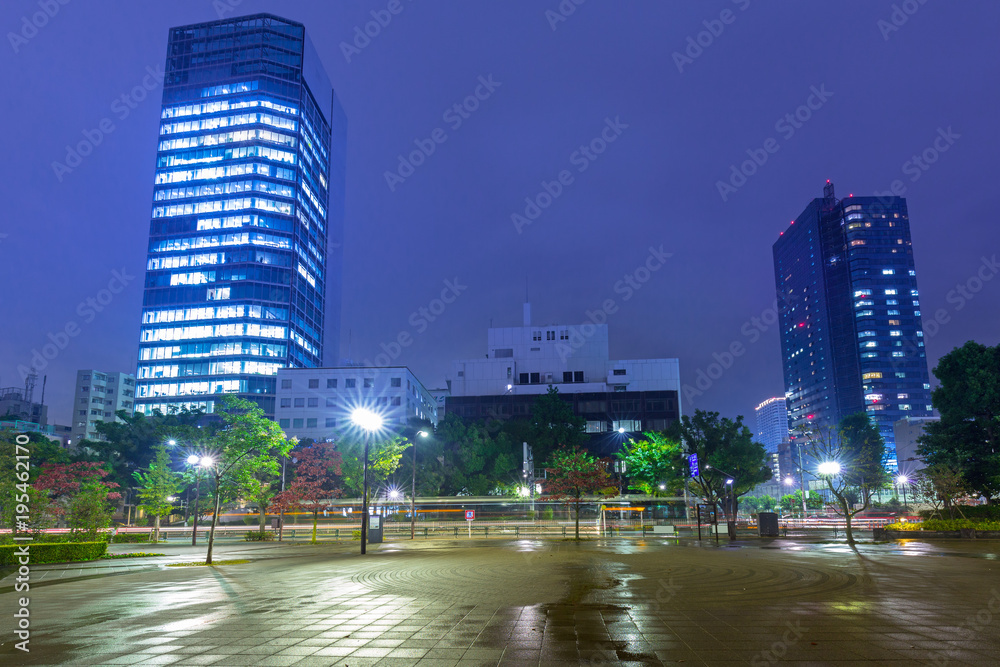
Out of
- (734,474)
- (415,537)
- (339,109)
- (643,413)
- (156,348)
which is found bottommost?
(415,537)

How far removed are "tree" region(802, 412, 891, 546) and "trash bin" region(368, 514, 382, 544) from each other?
2692 centimetres

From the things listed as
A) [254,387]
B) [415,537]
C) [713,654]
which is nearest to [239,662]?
[713,654]

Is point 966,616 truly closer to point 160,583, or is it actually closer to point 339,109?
point 160,583

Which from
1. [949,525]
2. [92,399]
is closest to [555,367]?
[949,525]

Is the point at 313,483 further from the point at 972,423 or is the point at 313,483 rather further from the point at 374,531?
the point at 972,423

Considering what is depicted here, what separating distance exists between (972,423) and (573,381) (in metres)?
75.1

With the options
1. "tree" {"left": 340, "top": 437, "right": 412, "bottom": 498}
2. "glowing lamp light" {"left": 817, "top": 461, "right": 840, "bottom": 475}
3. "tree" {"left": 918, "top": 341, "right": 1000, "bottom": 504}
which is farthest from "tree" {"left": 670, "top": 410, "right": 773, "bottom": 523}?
"tree" {"left": 340, "top": 437, "right": 412, "bottom": 498}

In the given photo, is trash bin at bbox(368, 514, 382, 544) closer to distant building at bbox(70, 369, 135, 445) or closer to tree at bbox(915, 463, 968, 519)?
tree at bbox(915, 463, 968, 519)

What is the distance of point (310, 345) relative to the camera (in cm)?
15438

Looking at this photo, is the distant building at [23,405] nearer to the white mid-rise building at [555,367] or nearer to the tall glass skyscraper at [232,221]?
the tall glass skyscraper at [232,221]

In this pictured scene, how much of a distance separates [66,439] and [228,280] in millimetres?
83001

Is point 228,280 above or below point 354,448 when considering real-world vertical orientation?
above

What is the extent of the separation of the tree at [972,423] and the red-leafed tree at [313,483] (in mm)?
48754

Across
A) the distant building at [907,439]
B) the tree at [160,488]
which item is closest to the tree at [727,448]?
the tree at [160,488]
